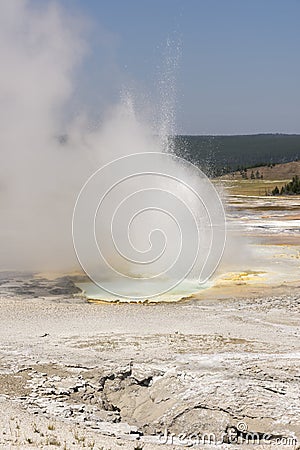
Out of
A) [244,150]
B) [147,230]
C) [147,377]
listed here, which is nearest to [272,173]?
[147,230]

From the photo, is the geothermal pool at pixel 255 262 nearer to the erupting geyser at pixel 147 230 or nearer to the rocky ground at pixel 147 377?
the erupting geyser at pixel 147 230

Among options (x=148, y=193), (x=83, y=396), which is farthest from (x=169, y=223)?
(x=83, y=396)

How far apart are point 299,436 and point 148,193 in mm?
14523

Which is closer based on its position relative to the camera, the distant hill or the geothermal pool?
the geothermal pool

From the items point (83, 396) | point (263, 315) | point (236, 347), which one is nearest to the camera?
point (83, 396)

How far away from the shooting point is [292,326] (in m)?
10.2

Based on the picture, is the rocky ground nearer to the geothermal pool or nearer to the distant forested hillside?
Answer: the geothermal pool

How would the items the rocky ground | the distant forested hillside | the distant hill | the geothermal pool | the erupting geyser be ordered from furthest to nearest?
the distant forested hillside → the distant hill → the erupting geyser → the geothermal pool → the rocky ground

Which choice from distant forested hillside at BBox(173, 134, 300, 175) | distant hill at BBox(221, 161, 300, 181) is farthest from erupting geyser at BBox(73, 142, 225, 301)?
distant forested hillside at BBox(173, 134, 300, 175)

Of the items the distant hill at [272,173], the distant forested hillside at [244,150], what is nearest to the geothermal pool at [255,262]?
the distant hill at [272,173]

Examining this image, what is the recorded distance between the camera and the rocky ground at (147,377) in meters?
6.35

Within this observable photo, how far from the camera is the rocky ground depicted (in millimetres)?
6348

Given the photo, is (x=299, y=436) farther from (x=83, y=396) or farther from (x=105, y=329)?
(x=105, y=329)

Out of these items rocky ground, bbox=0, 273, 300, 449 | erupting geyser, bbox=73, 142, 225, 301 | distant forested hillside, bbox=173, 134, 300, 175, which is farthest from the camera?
distant forested hillside, bbox=173, 134, 300, 175
